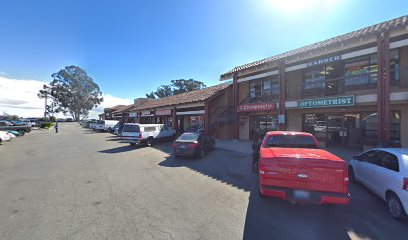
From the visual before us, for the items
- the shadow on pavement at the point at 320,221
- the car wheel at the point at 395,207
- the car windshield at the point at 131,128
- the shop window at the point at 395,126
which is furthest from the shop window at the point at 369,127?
the car windshield at the point at 131,128

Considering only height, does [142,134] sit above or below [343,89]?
below

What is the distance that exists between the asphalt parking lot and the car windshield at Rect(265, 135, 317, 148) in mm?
1459

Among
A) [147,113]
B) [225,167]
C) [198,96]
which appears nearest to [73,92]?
[147,113]

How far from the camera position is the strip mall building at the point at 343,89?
1009 centimetres

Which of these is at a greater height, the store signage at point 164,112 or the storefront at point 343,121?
the store signage at point 164,112

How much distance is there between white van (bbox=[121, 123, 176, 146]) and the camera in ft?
51.0

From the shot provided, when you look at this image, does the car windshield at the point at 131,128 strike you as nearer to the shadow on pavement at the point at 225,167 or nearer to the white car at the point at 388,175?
the shadow on pavement at the point at 225,167

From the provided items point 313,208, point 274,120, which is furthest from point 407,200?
point 274,120

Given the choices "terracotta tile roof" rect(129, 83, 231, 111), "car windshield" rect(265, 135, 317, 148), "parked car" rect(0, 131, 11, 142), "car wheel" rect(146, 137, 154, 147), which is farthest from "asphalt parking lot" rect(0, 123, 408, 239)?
"parked car" rect(0, 131, 11, 142)

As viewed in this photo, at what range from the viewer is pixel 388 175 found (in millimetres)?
4699

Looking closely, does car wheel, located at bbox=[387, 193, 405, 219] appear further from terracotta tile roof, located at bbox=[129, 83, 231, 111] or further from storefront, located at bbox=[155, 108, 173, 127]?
storefront, located at bbox=[155, 108, 173, 127]

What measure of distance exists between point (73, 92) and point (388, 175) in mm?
83118

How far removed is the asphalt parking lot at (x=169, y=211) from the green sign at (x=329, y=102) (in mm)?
6091

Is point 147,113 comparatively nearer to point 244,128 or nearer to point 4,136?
point 4,136
